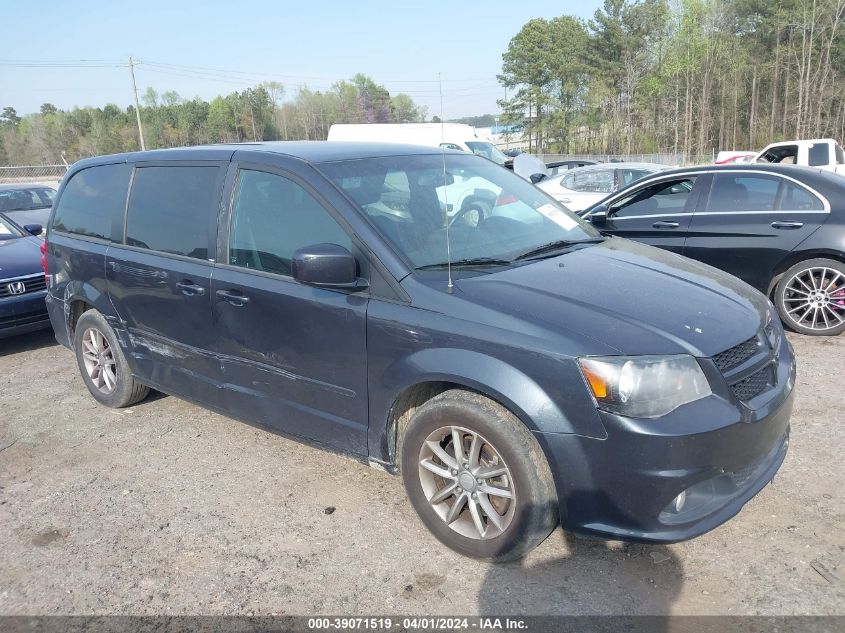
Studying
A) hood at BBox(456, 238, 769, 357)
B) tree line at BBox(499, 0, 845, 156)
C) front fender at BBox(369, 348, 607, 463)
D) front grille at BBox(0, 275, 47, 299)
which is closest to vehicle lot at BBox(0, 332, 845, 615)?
front fender at BBox(369, 348, 607, 463)

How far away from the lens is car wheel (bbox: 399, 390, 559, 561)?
269 centimetres

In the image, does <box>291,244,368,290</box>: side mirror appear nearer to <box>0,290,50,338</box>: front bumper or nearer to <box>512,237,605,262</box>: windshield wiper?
<box>512,237,605,262</box>: windshield wiper

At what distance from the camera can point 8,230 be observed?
25.7 ft

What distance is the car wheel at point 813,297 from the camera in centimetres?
581

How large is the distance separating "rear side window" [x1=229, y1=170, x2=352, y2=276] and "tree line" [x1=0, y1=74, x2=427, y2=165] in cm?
4874

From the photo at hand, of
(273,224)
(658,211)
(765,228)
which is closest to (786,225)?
(765,228)

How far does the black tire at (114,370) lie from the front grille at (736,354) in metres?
3.83

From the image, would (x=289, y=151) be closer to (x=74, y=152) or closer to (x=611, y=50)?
(x=611, y=50)

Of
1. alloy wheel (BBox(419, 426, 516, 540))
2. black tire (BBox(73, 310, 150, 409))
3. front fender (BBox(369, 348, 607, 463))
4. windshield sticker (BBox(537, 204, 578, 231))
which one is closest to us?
front fender (BBox(369, 348, 607, 463))

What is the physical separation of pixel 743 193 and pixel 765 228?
46 centimetres

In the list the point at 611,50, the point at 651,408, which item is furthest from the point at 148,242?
the point at 611,50

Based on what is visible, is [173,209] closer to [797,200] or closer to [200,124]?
[797,200]

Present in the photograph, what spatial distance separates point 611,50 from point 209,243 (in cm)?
5802

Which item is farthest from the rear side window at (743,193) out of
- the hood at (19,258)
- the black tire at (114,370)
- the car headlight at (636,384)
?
the hood at (19,258)
